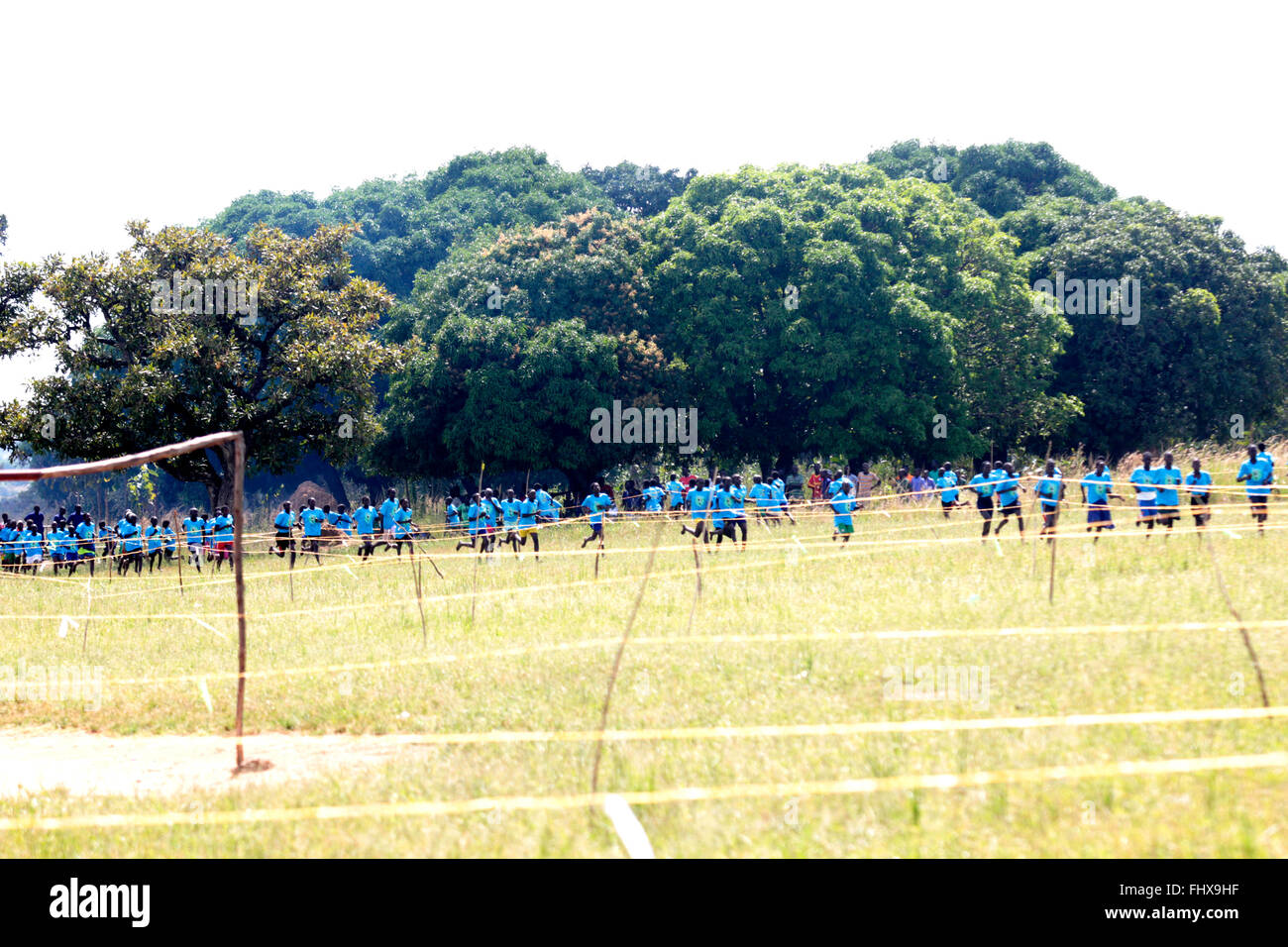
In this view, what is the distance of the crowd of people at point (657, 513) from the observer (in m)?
16.7

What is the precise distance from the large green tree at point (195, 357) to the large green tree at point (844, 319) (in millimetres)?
9734

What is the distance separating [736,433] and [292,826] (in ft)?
91.6

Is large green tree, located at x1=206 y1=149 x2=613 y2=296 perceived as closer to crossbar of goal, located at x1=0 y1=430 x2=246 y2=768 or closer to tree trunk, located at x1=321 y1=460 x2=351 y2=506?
tree trunk, located at x1=321 y1=460 x2=351 y2=506

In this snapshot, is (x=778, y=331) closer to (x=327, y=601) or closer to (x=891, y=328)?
(x=891, y=328)

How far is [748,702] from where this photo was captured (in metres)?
8.04

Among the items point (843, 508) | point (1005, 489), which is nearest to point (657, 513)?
point (843, 508)

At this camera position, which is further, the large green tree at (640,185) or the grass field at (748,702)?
the large green tree at (640,185)

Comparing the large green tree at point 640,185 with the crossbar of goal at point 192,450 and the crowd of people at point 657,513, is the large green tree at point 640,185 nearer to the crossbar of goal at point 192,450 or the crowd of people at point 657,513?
the crowd of people at point 657,513

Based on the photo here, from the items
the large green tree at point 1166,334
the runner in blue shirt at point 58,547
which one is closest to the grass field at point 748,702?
the runner in blue shirt at point 58,547

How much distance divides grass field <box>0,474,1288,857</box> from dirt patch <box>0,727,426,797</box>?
22 centimetres

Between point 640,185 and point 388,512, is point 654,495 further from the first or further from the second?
point 640,185

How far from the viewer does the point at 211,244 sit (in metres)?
30.5

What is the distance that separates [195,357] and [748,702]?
79.3 feet
